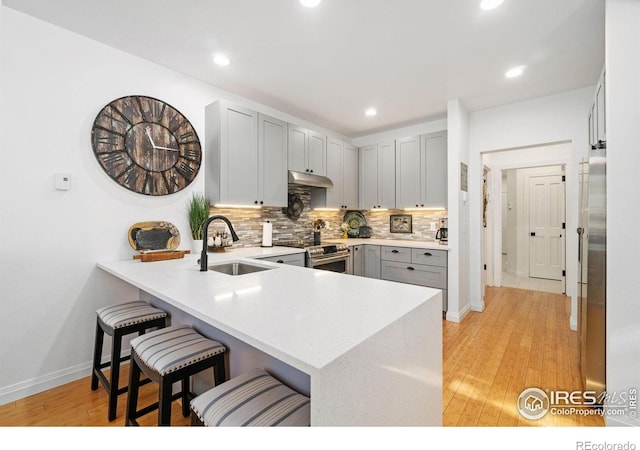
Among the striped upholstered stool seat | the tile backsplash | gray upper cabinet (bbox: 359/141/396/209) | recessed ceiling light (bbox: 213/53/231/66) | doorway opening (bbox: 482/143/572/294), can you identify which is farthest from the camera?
doorway opening (bbox: 482/143/572/294)

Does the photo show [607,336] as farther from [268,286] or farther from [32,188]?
[32,188]

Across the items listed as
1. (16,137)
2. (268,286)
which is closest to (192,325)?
(268,286)

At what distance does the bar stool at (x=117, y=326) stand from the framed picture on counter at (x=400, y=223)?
3552 millimetres

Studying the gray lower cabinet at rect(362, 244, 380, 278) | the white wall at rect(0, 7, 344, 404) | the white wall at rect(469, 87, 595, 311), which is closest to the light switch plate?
the white wall at rect(0, 7, 344, 404)

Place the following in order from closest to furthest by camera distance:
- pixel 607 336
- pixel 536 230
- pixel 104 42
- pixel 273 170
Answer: pixel 607 336 → pixel 104 42 → pixel 273 170 → pixel 536 230

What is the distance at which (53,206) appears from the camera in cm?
211

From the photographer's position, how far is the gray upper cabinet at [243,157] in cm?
290

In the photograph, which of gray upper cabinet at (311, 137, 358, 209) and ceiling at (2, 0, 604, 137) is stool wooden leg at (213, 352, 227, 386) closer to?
ceiling at (2, 0, 604, 137)

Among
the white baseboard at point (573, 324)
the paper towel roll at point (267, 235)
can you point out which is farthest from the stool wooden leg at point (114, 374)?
the white baseboard at point (573, 324)

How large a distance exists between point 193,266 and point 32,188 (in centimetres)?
121

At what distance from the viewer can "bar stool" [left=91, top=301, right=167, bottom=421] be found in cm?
172

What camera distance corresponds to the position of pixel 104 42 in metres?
2.32

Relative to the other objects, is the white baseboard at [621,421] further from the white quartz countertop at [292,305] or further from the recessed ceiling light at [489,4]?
the recessed ceiling light at [489,4]

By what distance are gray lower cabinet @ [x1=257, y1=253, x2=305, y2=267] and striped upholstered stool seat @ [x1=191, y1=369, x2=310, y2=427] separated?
1811 millimetres
